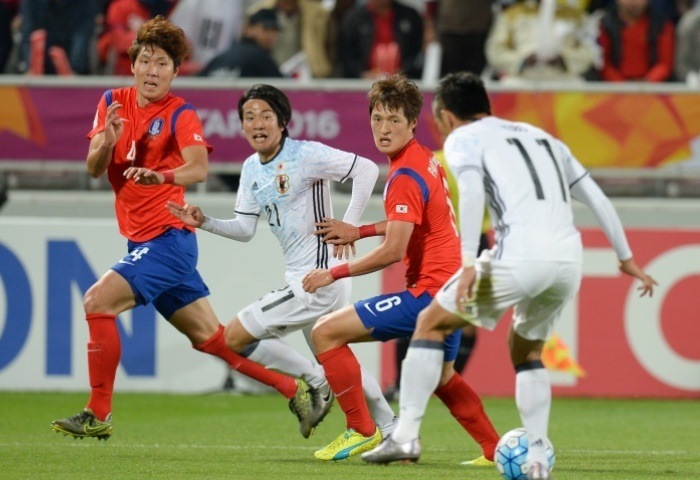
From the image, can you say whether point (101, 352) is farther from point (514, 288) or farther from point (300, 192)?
point (514, 288)

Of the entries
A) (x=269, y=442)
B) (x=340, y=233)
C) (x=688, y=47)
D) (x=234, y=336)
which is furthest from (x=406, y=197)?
(x=688, y=47)

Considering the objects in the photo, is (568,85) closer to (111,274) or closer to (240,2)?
(240,2)

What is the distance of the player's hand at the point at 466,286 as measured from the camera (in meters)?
6.06

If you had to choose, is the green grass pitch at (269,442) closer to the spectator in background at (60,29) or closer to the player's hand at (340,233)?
the player's hand at (340,233)

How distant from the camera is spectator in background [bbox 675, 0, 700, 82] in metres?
12.7

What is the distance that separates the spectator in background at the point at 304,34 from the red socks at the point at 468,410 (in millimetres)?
6288

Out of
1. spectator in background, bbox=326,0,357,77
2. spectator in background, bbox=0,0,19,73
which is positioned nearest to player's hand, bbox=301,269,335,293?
spectator in background, bbox=326,0,357,77

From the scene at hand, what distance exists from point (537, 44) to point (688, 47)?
4.53ft

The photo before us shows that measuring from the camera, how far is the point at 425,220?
7082 mm

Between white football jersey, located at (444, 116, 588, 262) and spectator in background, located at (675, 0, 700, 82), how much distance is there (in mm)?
6813

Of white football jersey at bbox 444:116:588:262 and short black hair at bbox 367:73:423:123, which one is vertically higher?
short black hair at bbox 367:73:423:123

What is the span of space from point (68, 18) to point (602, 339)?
5.43 metres

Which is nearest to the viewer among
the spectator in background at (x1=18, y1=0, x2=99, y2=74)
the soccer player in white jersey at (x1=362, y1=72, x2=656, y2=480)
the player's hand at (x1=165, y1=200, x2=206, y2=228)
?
the soccer player in white jersey at (x1=362, y1=72, x2=656, y2=480)

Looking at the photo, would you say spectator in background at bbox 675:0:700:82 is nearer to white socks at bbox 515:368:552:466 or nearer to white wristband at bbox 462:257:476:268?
white socks at bbox 515:368:552:466
